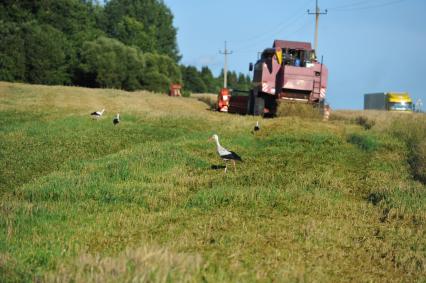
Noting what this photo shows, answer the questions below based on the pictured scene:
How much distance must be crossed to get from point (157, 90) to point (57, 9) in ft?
59.6

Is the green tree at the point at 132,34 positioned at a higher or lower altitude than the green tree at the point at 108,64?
higher

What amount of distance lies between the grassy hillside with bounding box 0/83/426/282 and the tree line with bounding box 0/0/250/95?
179ft

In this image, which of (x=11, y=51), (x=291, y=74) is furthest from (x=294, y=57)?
(x=11, y=51)

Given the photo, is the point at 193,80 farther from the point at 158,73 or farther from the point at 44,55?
the point at 44,55

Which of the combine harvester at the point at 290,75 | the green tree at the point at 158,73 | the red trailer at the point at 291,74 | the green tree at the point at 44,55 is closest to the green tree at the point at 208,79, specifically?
the green tree at the point at 158,73

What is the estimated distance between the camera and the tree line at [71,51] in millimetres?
72438

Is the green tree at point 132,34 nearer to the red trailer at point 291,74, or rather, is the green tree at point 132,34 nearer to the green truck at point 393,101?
the green truck at point 393,101

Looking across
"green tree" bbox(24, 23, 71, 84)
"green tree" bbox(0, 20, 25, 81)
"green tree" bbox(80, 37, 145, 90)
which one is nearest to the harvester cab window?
"green tree" bbox(0, 20, 25, 81)

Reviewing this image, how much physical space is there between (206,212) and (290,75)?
76.2 ft

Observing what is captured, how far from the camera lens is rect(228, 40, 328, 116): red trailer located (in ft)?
107

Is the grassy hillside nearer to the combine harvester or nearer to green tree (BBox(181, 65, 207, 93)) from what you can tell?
the combine harvester

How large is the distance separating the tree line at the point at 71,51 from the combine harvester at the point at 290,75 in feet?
146

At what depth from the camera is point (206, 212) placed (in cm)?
1000

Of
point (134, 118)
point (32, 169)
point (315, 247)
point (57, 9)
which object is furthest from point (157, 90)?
point (315, 247)
